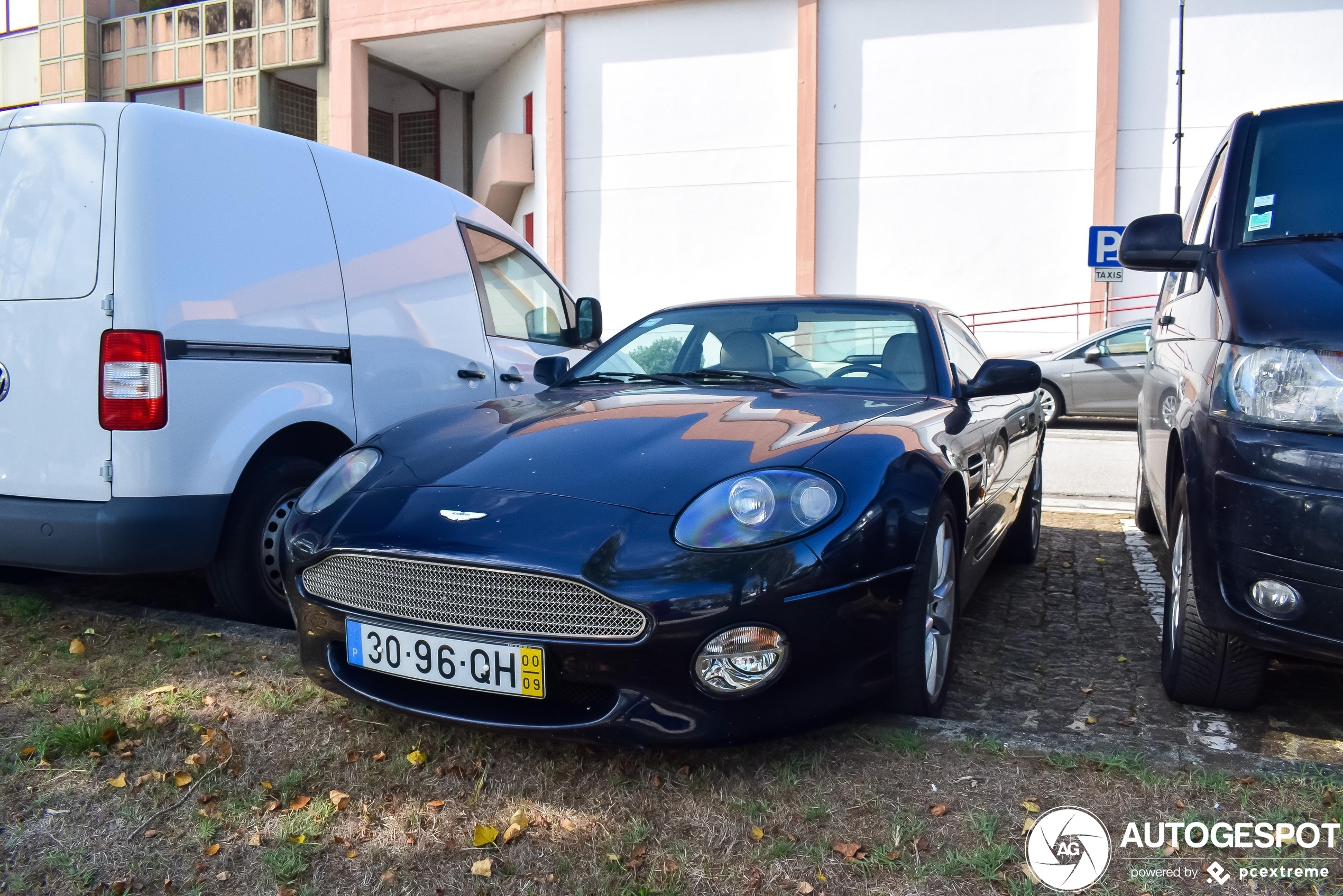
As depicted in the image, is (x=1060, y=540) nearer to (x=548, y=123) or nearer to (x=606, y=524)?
(x=606, y=524)

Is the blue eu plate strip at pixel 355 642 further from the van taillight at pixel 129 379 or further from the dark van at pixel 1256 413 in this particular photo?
the dark van at pixel 1256 413

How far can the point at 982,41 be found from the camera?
65.4 feet

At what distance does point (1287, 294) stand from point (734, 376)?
5.89 feet

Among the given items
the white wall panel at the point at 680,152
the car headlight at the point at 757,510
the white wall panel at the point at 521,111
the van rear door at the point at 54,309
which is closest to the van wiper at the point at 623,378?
the car headlight at the point at 757,510

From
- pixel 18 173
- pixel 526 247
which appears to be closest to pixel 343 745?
pixel 18 173

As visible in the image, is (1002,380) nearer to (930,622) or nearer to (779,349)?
(779,349)

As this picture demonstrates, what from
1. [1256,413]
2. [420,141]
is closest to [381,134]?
[420,141]

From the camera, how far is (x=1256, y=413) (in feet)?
8.46

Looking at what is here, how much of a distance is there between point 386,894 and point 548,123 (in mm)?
22332

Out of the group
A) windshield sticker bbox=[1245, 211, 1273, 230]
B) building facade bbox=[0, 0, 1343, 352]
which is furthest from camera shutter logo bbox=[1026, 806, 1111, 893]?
building facade bbox=[0, 0, 1343, 352]

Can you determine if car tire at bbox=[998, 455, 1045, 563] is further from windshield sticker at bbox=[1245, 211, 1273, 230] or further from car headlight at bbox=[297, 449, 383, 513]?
car headlight at bbox=[297, 449, 383, 513]

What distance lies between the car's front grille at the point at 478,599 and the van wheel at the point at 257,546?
1170 mm

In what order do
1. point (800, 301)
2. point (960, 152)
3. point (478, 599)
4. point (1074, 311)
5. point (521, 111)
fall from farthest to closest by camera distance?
1. point (521, 111)
2. point (960, 152)
3. point (1074, 311)
4. point (800, 301)
5. point (478, 599)

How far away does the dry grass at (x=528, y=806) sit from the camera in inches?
89.0
